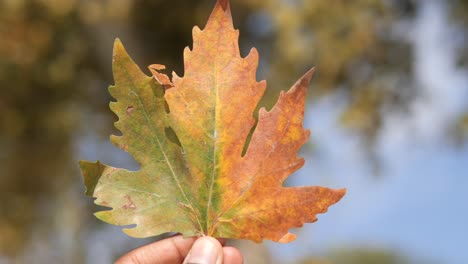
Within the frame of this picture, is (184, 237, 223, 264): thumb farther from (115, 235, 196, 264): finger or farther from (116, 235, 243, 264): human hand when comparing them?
(115, 235, 196, 264): finger

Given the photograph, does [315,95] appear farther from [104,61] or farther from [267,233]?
[267,233]

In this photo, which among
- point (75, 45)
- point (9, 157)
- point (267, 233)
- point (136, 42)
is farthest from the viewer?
point (9, 157)

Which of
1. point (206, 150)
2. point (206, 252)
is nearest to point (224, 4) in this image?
point (206, 150)

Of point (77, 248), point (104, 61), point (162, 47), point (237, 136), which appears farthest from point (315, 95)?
point (237, 136)

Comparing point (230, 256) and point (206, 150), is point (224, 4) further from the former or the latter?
point (230, 256)

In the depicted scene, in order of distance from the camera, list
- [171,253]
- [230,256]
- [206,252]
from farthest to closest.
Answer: [171,253], [230,256], [206,252]

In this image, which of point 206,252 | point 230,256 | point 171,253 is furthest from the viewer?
point 171,253

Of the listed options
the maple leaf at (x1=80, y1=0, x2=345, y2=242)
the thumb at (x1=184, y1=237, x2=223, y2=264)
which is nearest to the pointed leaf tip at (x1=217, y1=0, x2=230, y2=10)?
the maple leaf at (x1=80, y1=0, x2=345, y2=242)

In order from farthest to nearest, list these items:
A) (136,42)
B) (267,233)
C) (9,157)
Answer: (9,157) → (136,42) → (267,233)
